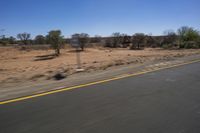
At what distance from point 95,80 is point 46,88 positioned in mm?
2123

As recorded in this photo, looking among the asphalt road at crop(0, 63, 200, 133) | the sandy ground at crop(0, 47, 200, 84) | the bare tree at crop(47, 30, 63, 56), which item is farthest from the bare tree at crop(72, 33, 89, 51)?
the asphalt road at crop(0, 63, 200, 133)

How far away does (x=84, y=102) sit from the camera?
5348 millimetres

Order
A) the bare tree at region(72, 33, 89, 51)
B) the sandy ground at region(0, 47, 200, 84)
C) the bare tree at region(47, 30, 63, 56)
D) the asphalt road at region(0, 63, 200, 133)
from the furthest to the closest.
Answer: the bare tree at region(72, 33, 89, 51), the bare tree at region(47, 30, 63, 56), the sandy ground at region(0, 47, 200, 84), the asphalt road at region(0, 63, 200, 133)

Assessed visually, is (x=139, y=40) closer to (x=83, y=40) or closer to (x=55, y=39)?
(x=83, y=40)

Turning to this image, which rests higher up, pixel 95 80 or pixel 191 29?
pixel 191 29

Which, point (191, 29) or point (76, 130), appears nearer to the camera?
point (76, 130)

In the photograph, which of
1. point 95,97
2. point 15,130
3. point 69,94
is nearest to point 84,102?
point 95,97

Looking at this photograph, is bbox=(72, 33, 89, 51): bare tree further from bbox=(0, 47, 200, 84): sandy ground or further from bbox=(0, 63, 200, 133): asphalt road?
bbox=(0, 63, 200, 133): asphalt road

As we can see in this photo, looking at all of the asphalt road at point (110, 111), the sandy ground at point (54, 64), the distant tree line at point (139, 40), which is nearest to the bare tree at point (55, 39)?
the distant tree line at point (139, 40)

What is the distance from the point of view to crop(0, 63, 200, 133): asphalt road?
12.4ft

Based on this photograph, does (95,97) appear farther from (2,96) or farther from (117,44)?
(117,44)

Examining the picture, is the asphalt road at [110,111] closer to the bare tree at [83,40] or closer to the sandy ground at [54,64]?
the sandy ground at [54,64]

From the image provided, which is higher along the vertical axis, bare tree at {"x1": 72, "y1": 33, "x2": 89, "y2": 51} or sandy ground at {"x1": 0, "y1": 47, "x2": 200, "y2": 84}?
bare tree at {"x1": 72, "y1": 33, "x2": 89, "y2": 51}

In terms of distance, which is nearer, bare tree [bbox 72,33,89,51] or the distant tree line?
the distant tree line
